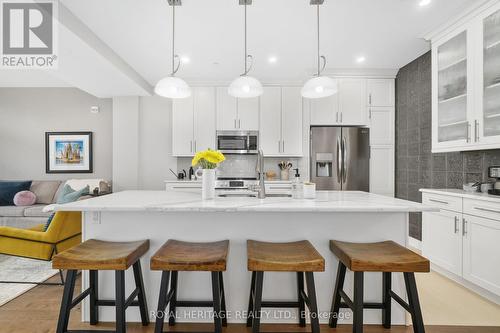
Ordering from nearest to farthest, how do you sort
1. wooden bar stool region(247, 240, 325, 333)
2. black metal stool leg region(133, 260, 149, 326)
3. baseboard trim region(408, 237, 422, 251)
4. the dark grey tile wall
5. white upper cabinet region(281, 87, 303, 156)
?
wooden bar stool region(247, 240, 325, 333)
black metal stool leg region(133, 260, 149, 326)
the dark grey tile wall
baseboard trim region(408, 237, 422, 251)
white upper cabinet region(281, 87, 303, 156)

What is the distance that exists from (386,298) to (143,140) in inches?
175

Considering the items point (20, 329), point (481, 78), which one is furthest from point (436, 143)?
point (20, 329)

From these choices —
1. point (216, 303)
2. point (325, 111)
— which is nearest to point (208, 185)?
point (216, 303)

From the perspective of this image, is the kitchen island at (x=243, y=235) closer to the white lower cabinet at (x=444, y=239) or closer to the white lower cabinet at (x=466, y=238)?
the white lower cabinet at (x=466, y=238)

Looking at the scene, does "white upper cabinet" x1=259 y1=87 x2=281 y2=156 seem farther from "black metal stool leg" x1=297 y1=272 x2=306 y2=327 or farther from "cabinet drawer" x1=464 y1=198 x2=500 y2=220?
"black metal stool leg" x1=297 y1=272 x2=306 y2=327

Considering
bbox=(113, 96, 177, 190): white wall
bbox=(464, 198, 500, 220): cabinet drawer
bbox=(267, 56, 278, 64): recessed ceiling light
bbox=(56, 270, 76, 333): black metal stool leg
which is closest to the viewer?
bbox=(56, 270, 76, 333): black metal stool leg

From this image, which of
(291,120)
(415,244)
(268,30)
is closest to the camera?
(268,30)

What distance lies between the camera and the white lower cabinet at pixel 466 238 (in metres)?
2.36

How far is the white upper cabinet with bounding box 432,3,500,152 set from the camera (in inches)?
98.5

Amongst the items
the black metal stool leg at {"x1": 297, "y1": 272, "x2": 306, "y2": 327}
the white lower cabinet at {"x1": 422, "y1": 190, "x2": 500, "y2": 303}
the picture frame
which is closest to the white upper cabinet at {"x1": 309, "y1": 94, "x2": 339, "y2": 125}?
the white lower cabinet at {"x1": 422, "y1": 190, "x2": 500, "y2": 303}

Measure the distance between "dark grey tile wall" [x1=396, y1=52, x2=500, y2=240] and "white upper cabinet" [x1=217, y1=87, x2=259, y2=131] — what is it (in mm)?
2197

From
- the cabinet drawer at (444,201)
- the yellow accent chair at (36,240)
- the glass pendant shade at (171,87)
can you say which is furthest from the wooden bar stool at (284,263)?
the yellow accent chair at (36,240)

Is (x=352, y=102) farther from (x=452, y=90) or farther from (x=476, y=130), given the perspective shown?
(x=476, y=130)

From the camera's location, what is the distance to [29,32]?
2.88 metres
